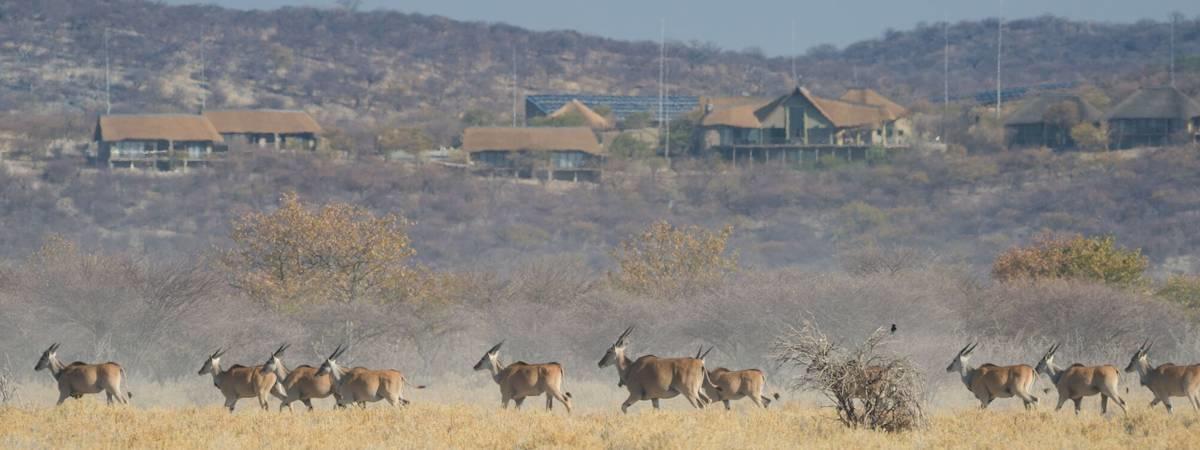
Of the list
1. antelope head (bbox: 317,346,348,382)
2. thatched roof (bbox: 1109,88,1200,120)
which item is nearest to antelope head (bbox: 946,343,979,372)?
antelope head (bbox: 317,346,348,382)

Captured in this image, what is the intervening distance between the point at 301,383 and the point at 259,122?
8801 centimetres

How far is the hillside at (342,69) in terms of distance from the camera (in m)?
142

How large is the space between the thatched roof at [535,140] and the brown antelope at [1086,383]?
77.5 m

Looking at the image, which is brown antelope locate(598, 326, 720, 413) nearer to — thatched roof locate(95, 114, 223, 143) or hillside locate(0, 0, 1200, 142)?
thatched roof locate(95, 114, 223, 143)

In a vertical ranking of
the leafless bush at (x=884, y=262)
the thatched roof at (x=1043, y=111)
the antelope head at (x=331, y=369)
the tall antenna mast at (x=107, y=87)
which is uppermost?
the tall antenna mast at (x=107, y=87)

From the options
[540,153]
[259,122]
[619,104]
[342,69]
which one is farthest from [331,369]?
[342,69]

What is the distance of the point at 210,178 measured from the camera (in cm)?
10112

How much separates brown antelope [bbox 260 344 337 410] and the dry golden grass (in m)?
1.02

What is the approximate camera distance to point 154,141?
107 m

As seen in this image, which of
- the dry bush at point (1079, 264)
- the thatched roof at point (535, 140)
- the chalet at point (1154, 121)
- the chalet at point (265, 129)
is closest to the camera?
the dry bush at point (1079, 264)

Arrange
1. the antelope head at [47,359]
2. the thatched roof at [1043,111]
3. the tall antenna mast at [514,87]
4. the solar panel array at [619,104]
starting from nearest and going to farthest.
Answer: the antelope head at [47,359] < the thatched roof at [1043,111] < the tall antenna mast at [514,87] < the solar panel array at [619,104]

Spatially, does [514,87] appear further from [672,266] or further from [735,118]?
[672,266]

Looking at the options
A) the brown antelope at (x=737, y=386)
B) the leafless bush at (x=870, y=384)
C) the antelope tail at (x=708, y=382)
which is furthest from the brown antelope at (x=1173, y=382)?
the antelope tail at (x=708, y=382)

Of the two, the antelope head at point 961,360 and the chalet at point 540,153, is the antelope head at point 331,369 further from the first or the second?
the chalet at point 540,153
